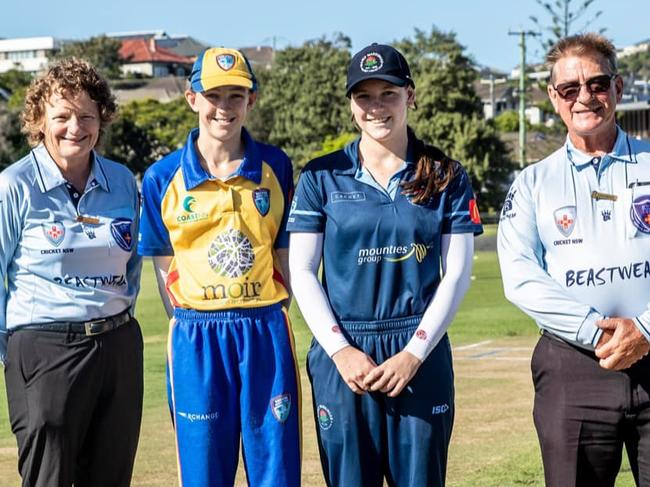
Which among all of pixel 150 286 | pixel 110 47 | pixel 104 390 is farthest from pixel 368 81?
pixel 110 47

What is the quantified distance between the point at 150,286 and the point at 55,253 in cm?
1861

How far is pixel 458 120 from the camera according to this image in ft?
204

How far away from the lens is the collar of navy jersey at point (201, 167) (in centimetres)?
524

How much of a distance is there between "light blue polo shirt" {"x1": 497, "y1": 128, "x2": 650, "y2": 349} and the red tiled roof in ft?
513

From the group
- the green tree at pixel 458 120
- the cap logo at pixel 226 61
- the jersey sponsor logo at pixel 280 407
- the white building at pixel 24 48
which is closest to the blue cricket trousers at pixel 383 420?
the jersey sponsor logo at pixel 280 407

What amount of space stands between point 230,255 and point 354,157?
0.64 metres

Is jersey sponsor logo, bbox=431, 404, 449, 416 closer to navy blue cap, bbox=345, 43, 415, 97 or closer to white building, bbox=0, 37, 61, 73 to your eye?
navy blue cap, bbox=345, 43, 415, 97

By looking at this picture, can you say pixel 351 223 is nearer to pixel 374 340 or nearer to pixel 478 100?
pixel 374 340

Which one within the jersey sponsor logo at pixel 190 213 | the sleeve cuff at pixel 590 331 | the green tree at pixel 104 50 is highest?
the green tree at pixel 104 50

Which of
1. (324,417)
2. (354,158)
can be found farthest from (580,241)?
(324,417)

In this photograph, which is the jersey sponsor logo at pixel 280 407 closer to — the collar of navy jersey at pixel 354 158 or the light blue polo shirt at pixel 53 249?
the light blue polo shirt at pixel 53 249

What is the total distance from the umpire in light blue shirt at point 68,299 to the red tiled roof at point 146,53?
155m

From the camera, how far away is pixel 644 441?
15.3ft

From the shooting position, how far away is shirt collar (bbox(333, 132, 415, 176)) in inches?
199
